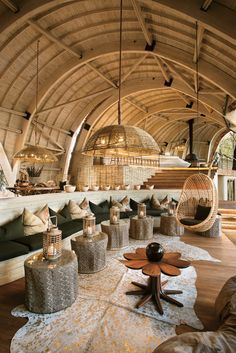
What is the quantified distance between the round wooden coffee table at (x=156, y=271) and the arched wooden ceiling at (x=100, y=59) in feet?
13.6

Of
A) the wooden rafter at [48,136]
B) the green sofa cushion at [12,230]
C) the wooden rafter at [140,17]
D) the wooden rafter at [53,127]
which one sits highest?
the wooden rafter at [140,17]

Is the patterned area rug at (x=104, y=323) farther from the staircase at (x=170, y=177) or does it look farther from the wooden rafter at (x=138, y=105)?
the wooden rafter at (x=138, y=105)

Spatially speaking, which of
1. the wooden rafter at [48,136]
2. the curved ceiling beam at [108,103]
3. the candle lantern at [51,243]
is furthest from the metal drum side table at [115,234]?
the wooden rafter at [48,136]

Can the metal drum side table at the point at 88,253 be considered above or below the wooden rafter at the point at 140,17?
below

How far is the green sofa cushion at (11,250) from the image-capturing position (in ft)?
10.7

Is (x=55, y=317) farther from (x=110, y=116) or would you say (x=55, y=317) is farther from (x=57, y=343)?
(x=110, y=116)

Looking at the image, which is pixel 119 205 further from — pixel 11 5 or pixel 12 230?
pixel 11 5

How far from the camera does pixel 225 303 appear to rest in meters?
2.31

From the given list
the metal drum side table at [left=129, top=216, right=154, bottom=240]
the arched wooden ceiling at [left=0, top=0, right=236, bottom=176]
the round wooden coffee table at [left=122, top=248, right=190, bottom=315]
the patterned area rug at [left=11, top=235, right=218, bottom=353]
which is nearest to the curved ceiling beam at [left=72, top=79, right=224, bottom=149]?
the arched wooden ceiling at [left=0, top=0, right=236, bottom=176]

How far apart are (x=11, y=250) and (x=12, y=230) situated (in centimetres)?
65

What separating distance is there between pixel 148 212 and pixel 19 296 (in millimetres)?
4621

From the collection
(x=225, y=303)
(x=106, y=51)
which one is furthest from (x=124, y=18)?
(x=225, y=303)

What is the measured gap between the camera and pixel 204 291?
10.4ft

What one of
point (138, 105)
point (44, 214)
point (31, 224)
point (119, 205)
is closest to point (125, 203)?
point (119, 205)
